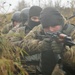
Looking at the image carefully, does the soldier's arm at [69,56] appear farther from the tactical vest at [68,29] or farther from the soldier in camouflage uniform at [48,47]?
the tactical vest at [68,29]

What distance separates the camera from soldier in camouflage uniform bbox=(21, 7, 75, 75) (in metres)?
3.58

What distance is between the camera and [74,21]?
781 centimetres

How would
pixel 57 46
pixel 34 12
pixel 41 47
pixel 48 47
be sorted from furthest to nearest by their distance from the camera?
pixel 34 12
pixel 41 47
pixel 48 47
pixel 57 46

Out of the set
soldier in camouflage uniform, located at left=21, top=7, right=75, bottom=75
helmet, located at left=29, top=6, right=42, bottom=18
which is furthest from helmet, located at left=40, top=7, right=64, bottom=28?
helmet, located at left=29, top=6, right=42, bottom=18

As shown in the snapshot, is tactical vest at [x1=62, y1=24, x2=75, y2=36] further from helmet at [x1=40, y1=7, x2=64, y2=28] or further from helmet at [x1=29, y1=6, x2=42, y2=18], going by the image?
helmet at [x1=29, y1=6, x2=42, y2=18]

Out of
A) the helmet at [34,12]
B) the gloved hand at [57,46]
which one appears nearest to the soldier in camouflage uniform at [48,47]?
the gloved hand at [57,46]

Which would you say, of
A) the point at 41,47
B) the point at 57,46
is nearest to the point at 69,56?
the point at 57,46

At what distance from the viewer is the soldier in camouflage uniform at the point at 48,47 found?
3.58m

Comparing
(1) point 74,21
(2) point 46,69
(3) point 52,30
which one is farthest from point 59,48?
(1) point 74,21

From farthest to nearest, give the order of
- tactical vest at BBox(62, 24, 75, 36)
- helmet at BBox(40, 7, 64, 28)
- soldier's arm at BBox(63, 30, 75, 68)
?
helmet at BBox(40, 7, 64, 28) < tactical vest at BBox(62, 24, 75, 36) < soldier's arm at BBox(63, 30, 75, 68)

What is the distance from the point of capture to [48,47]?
3.87 meters

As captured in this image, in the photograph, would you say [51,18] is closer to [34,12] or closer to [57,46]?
[57,46]

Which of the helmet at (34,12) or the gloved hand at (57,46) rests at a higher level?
the gloved hand at (57,46)

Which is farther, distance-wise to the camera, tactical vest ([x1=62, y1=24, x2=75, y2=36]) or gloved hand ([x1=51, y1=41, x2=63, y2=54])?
tactical vest ([x1=62, y1=24, x2=75, y2=36])
